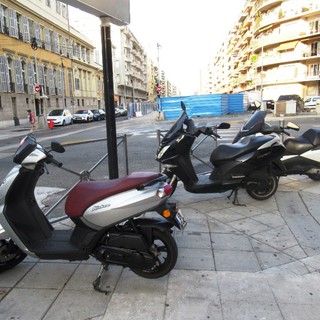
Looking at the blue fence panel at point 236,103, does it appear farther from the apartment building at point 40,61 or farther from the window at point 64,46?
the window at point 64,46

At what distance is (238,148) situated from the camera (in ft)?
15.2

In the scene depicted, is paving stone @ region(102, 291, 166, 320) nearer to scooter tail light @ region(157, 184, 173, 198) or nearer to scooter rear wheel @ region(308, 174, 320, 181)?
scooter tail light @ region(157, 184, 173, 198)

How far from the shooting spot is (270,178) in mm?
4820

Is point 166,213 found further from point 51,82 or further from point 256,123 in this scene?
point 51,82

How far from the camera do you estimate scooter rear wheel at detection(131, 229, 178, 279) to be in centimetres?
275

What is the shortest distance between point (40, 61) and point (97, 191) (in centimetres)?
4041

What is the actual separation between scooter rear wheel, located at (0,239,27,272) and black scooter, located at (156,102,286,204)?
2.12m

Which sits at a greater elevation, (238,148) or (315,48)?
(315,48)

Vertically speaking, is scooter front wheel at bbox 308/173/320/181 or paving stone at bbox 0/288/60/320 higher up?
scooter front wheel at bbox 308/173/320/181

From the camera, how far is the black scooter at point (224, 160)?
4457 millimetres

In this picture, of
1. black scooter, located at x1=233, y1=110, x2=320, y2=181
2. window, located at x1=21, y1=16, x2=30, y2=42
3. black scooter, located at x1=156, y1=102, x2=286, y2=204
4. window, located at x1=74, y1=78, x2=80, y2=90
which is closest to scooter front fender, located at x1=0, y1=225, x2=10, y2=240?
black scooter, located at x1=156, y1=102, x2=286, y2=204

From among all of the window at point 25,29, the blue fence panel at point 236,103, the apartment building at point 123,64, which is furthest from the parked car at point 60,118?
the apartment building at point 123,64

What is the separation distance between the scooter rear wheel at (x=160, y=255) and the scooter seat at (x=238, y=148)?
6.94 ft

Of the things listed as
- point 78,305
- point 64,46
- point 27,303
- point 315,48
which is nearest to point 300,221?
point 78,305
